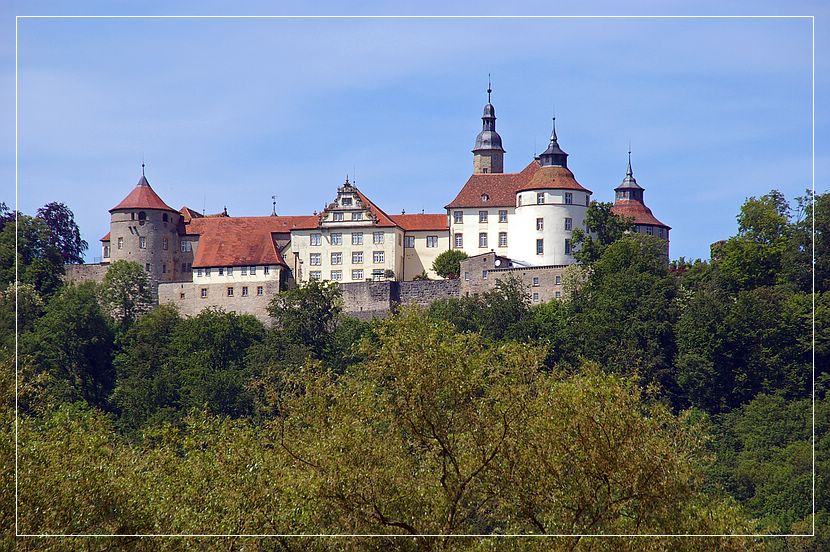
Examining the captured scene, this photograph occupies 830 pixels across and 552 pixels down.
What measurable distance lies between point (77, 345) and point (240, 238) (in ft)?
30.7

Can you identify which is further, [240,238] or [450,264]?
[240,238]

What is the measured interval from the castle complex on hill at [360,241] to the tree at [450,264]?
0.52 meters

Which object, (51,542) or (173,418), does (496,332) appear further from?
(51,542)

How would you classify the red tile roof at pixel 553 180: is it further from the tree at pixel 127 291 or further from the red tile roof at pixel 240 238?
the tree at pixel 127 291

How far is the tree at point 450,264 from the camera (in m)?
78.3

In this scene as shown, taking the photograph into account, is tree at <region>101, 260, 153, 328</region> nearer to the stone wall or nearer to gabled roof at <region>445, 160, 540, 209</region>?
the stone wall

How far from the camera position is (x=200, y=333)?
7594 centimetres

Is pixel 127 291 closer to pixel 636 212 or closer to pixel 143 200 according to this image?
pixel 143 200

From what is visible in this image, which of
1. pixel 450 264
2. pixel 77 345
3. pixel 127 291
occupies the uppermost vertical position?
pixel 450 264

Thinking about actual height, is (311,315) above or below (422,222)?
below

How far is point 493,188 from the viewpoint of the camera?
81.1 meters

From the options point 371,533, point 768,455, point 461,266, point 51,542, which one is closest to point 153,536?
point 51,542

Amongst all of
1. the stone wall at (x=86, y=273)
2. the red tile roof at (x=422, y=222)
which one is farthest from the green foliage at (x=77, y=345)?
the red tile roof at (x=422, y=222)

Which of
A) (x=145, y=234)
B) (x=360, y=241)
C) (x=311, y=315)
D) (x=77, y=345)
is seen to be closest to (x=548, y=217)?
(x=360, y=241)
